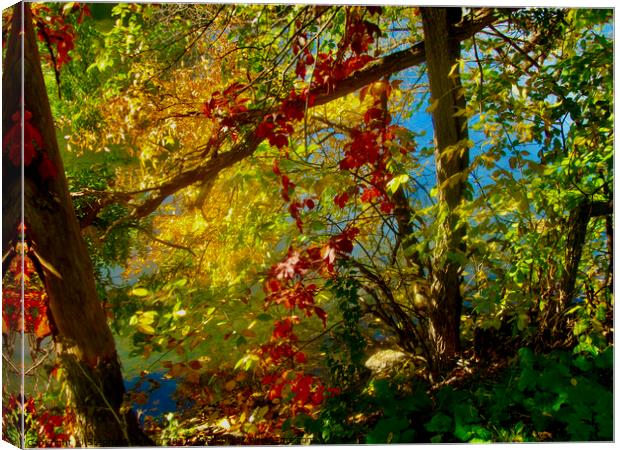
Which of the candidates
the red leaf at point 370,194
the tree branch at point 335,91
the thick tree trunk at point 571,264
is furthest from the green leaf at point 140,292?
the thick tree trunk at point 571,264

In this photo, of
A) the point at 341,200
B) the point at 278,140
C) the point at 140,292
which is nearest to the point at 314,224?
the point at 341,200

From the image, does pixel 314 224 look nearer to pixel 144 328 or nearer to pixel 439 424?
pixel 144 328

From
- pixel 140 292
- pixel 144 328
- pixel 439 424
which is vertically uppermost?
pixel 140 292

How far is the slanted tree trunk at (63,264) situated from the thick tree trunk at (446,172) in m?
1.40

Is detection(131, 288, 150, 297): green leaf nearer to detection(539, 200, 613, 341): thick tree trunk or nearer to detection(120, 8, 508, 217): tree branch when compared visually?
detection(120, 8, 508, 217): tree branch

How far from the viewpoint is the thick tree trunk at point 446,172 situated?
2.56 m

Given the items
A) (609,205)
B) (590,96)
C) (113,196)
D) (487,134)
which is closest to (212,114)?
(113,196)

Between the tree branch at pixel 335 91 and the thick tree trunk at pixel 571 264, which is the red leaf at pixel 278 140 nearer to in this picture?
the tree branch at pixel 335 91

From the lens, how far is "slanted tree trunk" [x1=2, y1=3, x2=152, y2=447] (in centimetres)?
227

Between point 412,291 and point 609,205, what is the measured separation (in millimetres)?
954

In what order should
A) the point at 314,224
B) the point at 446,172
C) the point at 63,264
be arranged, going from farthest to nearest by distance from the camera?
1. the point at 446,172
2. the point at 314,224
3. the point at 63,264

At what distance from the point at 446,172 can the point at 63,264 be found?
1683 millimetres

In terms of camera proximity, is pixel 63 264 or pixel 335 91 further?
pixel 335 91

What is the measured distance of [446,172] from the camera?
260 cm
